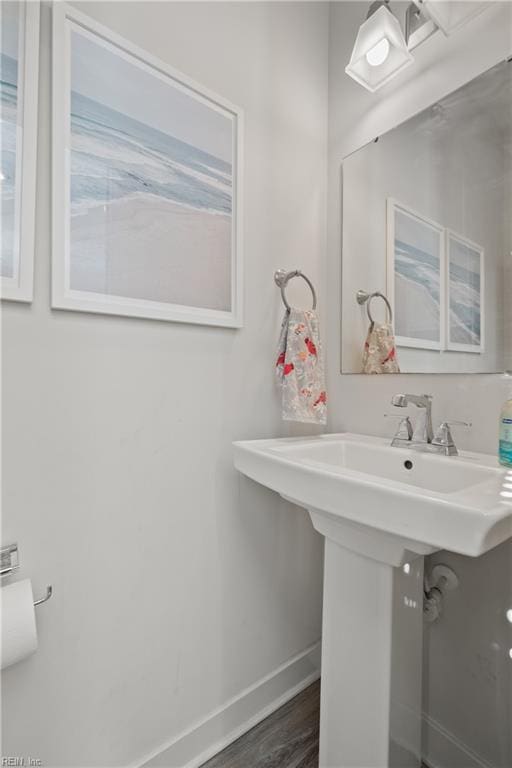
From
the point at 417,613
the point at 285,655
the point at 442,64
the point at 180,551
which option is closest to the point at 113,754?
the point at 180,551

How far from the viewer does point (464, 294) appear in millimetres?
1035

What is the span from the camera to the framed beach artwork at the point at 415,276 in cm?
110

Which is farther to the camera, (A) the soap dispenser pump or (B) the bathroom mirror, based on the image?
(B) the bathroom mirror

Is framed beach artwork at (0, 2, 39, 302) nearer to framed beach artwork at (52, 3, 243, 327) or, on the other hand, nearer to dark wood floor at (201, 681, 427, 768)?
framed beach artwork at (52, 3, 243, 327)

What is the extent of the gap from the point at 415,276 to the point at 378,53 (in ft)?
2.22

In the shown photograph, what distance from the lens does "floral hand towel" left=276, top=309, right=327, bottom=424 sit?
45.6 inches

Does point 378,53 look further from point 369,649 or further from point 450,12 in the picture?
point 369,649

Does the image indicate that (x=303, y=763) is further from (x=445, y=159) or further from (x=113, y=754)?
(x=445, y=159)

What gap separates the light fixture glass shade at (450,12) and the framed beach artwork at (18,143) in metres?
0.97

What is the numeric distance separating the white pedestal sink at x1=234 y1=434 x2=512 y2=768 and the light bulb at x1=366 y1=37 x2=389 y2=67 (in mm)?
1169

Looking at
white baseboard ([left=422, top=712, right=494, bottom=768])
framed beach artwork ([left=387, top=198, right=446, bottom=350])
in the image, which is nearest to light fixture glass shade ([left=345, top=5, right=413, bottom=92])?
framed beach artwork ([left=387, top=198, right=446, bottom=350])

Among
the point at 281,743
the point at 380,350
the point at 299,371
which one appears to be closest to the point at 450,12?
the point at 380,350

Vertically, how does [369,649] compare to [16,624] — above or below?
below

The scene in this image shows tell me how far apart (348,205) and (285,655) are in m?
1.57
